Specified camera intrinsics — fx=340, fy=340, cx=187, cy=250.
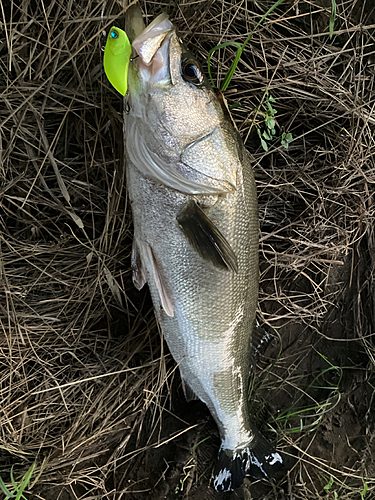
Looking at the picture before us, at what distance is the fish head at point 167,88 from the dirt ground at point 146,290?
51 cm

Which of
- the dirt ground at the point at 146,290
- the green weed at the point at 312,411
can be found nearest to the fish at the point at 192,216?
the dirt ground at the point at 146,290

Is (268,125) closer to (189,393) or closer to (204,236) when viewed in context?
(204,236)

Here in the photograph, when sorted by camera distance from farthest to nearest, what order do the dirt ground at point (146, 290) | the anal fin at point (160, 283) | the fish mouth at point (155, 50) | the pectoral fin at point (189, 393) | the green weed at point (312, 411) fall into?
1. the green weed at point (312, 411)
2. the pectoral fin at point (189, 393)
3. the dirt ground at point (146, 290)
4. the anal fin at point (160, 283)
5. the fish mouth at point (155, 50)

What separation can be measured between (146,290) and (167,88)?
1207 mm

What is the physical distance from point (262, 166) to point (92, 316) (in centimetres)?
146

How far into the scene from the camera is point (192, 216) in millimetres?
1540

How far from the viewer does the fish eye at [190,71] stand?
1.43 meters

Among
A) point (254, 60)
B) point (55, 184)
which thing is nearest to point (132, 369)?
point (55, 184)

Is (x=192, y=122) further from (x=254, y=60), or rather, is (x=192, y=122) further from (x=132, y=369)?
(x=132, y=369)

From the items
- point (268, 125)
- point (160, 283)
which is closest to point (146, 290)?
point (160, 283)

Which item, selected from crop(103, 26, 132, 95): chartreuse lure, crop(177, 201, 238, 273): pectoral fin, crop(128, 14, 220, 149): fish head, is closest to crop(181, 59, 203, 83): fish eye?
crop(128, 14, 220, 149): fish head

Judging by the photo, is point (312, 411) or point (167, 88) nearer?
point (167, 88)

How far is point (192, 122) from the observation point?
147cm

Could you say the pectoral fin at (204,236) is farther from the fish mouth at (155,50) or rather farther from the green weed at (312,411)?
the green weed at (312,411)
